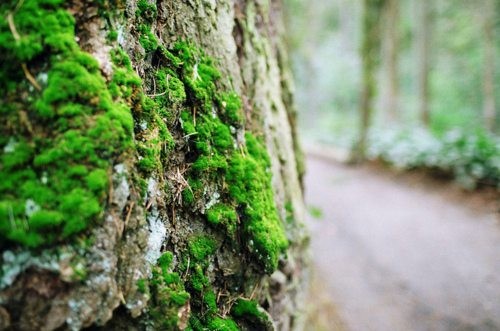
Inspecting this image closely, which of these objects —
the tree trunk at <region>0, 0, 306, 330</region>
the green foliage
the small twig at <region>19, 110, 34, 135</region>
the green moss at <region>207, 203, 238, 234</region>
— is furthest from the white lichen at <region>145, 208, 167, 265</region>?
the green foliage

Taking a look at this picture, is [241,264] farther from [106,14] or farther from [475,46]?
[475,46]

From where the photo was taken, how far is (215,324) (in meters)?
2.05

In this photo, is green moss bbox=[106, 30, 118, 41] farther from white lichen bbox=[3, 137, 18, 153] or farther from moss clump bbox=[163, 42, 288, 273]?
white lichen bbox=[3, 137, 18, 153]

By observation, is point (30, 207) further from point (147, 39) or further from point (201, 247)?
point (147, 39)

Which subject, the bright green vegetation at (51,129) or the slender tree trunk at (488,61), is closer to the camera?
the bright green vegetation at (51,129)

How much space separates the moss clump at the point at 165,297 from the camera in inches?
68.8

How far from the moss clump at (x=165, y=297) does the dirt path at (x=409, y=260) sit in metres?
4.79

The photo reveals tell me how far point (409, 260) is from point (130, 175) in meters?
7.01

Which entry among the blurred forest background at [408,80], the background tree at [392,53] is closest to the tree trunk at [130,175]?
the blurred forest background at [408,80]

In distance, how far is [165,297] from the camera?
5.85 feet

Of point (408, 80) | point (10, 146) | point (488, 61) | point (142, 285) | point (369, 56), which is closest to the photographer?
point (10, 146)

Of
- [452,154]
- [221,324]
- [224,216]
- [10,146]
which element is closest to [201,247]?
[224,216]

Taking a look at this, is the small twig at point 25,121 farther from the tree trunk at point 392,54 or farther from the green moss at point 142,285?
the tree trunk at point 392,54

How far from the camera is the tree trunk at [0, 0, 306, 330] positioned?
4.70 feet
